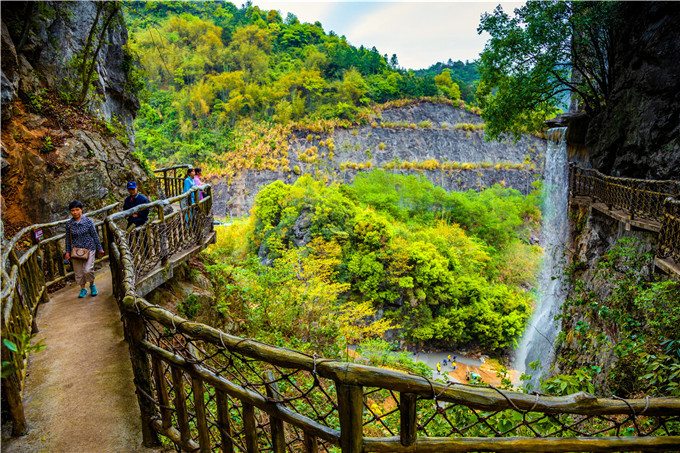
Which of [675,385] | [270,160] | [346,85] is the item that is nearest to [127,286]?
[675,385]

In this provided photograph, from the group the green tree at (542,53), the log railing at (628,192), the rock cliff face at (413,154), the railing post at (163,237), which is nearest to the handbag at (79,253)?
the railing post at (163,237)

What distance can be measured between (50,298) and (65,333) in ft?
5.40

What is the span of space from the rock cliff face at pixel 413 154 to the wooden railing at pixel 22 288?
2582 centimetres

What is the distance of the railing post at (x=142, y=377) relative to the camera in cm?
274

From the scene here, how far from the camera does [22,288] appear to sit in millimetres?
4270

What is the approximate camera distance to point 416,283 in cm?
1766

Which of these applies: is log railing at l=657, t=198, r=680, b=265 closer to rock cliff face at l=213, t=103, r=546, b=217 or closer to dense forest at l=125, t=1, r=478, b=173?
rock cliff face at l=213, t=103, r=546, b=217

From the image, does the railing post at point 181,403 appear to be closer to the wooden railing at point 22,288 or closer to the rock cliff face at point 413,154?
the wooden railing at point 22,288

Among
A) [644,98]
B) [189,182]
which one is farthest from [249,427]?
[644,98]

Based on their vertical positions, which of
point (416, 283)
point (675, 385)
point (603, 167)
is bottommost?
point (416, 283)

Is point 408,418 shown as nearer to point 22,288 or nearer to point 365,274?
point 22,288

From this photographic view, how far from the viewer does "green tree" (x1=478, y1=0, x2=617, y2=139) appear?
392 inches

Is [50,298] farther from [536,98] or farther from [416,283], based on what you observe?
[416,283]

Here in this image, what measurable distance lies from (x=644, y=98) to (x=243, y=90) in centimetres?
3874
